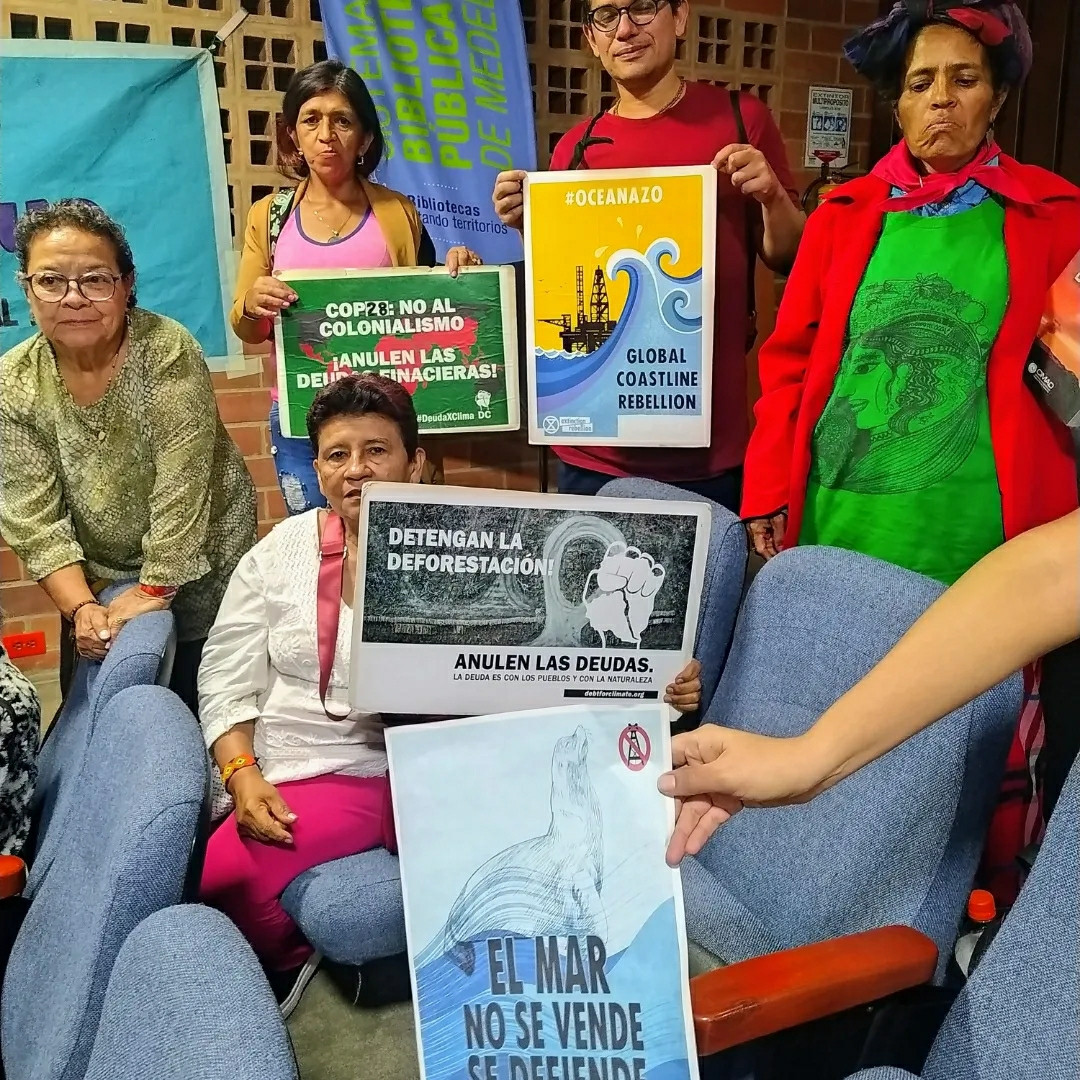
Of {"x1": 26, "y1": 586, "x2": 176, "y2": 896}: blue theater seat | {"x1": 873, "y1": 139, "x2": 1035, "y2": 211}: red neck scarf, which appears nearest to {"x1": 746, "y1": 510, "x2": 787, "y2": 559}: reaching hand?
{"x1": 873, "y1": 139, "x2": 1035, "y2": 211}: red neck scarf

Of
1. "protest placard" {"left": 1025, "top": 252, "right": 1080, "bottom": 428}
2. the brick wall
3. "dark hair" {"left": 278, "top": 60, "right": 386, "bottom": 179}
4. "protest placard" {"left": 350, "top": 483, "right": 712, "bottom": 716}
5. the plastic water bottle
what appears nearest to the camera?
"protest placard" {"left": 350, "top": 483, "right": 712, "bottom": 716}

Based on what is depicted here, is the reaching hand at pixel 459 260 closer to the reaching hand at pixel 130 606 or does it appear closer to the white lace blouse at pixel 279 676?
the white lace blouse at pixel 279 676

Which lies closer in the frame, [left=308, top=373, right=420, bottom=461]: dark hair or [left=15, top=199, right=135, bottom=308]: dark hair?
[left=308, top=373, right=420, bottom=461]: dark hair

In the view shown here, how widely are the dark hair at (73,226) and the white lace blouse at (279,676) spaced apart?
1.73ft

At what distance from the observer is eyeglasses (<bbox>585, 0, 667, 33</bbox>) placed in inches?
55.7

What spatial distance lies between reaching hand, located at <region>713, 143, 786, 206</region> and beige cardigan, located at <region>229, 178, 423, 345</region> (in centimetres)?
50

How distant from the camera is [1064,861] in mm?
740

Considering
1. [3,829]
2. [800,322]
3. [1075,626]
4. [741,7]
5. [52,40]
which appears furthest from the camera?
[741,7]

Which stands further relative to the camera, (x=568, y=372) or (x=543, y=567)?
(x=568, y=372)

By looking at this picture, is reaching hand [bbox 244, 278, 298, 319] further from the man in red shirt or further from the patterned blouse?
the man in red shirt

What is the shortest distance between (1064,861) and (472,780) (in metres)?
0.47

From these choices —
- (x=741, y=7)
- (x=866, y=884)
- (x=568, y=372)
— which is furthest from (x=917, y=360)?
(x=741, y=7)

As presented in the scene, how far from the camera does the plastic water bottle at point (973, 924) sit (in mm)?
1115

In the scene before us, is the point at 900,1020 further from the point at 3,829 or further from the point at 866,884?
the point at 3,829
